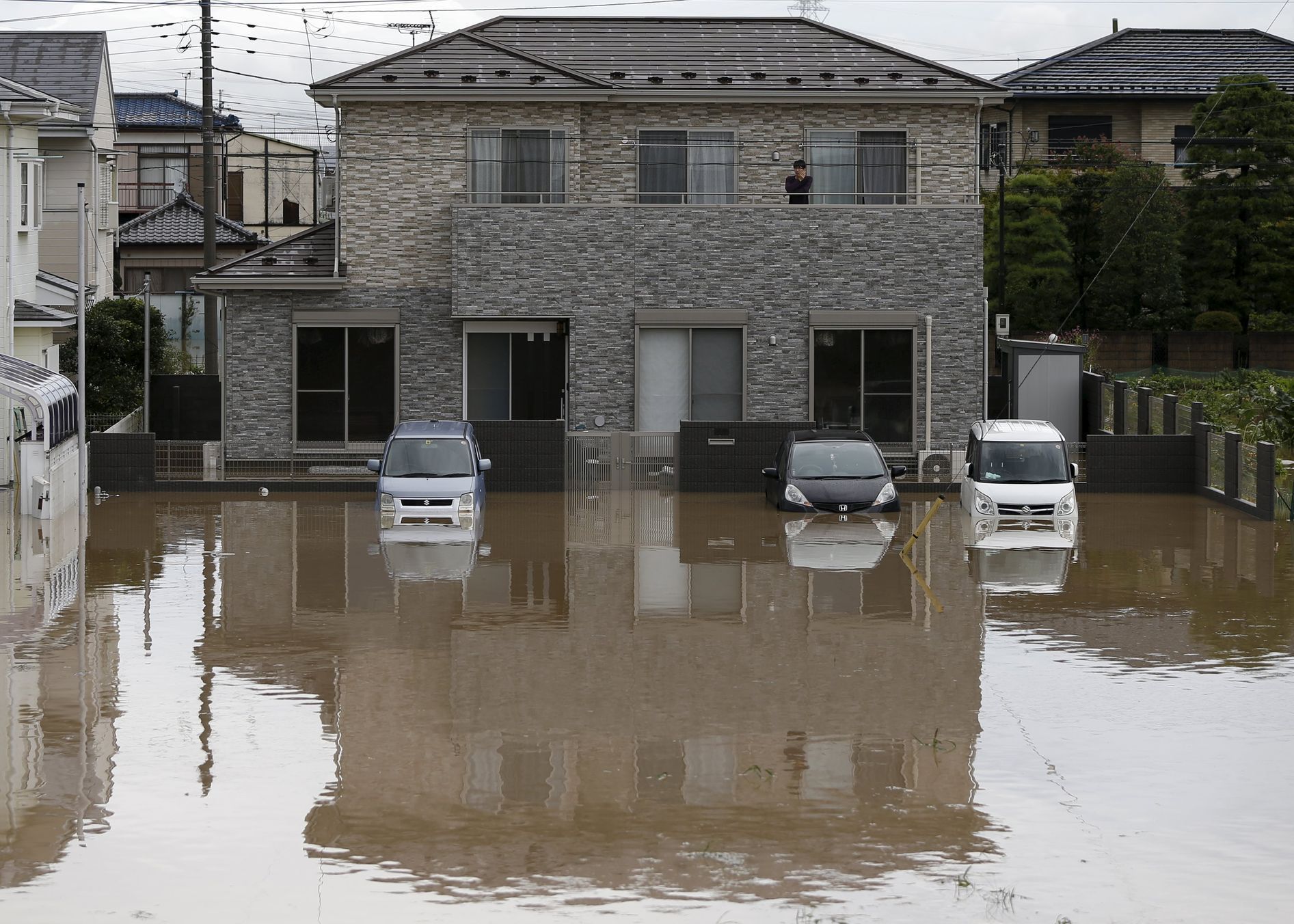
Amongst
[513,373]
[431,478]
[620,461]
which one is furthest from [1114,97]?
[431,478]

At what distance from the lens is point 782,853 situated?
37.2 ft

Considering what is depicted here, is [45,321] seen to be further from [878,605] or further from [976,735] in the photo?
[976,735]

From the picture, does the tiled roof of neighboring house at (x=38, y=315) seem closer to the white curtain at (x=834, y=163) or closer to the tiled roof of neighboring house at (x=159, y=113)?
the white curtain at (x=834, y=163)

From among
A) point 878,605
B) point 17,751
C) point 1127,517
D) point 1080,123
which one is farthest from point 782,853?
point 1080,123

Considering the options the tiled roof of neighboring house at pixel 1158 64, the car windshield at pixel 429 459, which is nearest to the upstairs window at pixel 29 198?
the car windshield at pixel 429 459

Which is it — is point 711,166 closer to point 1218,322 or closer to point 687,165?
point 687,165

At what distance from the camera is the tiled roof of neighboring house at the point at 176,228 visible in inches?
2498

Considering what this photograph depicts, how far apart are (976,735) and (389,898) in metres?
5.77

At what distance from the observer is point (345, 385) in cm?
3684

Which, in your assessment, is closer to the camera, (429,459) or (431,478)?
(431,478)

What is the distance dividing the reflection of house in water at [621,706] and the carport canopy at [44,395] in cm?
536

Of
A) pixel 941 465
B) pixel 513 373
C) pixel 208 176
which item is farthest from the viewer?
pixel 208 176

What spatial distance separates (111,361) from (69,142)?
5.69 metres

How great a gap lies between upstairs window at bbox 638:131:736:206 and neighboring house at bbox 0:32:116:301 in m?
13.4
